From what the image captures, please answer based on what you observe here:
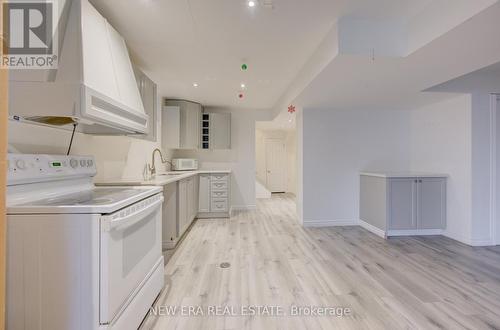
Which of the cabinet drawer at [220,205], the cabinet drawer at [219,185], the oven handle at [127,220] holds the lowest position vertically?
the cabinet drawer at [220,205]

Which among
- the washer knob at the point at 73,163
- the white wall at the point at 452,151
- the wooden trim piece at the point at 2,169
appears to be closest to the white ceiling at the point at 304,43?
the white wall at the point at 452,151

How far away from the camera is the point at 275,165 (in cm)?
838

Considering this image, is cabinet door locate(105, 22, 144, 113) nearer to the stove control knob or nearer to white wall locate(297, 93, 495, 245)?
the stove control knob

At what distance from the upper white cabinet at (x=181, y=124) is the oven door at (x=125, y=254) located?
278cm

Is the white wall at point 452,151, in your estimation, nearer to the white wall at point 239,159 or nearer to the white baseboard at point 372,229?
the white baseboard at point 372,229

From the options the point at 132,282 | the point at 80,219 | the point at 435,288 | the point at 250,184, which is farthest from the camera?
the point at 250,184

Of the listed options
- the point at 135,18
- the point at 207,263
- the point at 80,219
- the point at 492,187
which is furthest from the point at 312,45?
the point at 492,187

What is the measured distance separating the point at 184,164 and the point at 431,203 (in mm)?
4319

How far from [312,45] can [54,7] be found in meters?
2.06

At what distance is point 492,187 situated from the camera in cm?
309

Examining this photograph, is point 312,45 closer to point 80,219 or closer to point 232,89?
point 232,89

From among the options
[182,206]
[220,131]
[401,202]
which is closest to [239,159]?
[220,131]

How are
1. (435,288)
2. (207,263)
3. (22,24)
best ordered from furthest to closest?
1. (207,263)
2. (435,288)
3. (22,24)

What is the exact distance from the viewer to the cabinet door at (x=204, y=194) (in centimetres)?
442
